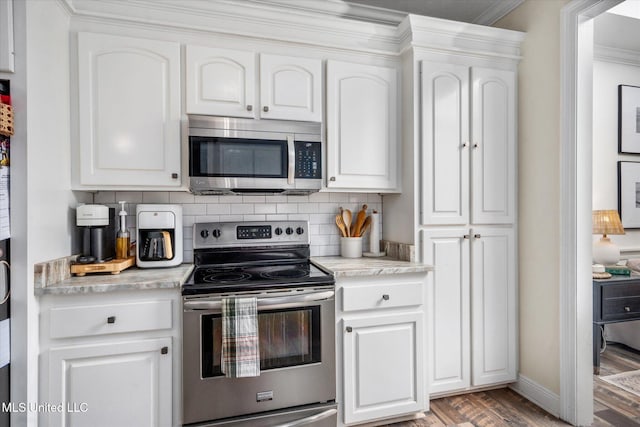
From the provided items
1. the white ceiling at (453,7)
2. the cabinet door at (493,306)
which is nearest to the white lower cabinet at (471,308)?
the cabinet door at (493,306)

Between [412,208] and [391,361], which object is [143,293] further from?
[412,208]

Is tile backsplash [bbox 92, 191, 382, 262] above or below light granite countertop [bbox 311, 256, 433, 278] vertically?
above

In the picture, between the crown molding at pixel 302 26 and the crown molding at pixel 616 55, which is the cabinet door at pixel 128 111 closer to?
the crown molding at pixel 302 26

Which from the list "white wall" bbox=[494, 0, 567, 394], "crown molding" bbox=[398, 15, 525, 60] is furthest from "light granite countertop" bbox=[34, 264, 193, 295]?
"white wall" bbox=[494, 0, 567, 394]

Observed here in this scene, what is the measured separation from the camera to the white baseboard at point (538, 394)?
2.03m

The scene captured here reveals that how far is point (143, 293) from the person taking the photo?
158 centimetres

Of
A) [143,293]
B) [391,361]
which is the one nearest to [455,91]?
[391,361]

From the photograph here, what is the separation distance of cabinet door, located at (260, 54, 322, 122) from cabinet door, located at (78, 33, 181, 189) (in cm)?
48

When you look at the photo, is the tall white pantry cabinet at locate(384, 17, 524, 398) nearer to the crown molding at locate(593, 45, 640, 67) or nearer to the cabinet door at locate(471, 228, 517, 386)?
the cabinet door at locate(471, 228, 517, 386)

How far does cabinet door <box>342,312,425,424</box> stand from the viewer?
1831 mm

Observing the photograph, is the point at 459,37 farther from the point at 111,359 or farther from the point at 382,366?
the point at 111,359

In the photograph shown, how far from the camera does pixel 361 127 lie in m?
2.15

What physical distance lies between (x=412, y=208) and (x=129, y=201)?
67.5 inches
